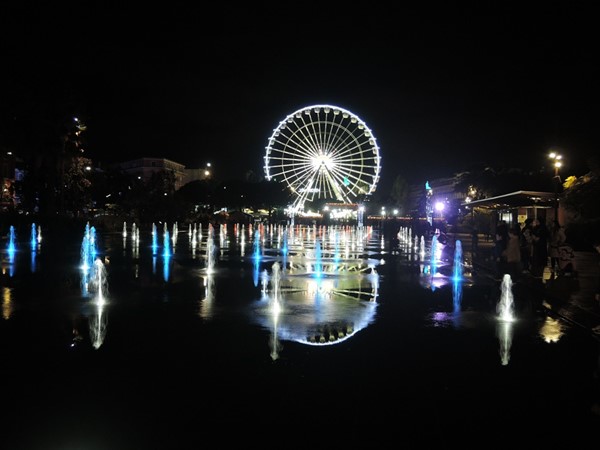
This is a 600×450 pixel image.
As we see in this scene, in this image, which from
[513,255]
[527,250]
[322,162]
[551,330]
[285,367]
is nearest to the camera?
[285,367]

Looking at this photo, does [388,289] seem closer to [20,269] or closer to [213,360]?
[213,360]

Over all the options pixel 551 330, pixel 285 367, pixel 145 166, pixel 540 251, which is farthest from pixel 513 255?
pixel 145 166

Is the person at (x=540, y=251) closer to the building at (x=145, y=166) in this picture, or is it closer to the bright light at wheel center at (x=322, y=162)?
the bright light at wheel center at (x=322, y=162)

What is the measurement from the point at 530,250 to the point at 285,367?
13571 millimetres

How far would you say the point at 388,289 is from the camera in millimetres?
14984

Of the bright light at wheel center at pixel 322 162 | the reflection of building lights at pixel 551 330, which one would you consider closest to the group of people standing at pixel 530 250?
the reflection of building lights at pixel 551 330

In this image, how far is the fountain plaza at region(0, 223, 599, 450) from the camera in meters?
5.23

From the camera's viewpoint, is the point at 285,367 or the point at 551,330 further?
the point at 551,330

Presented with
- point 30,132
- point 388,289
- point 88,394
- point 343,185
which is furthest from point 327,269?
point 343,185

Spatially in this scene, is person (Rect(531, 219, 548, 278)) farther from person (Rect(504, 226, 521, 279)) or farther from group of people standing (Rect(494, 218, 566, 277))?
person (Rect(504, 226, 521, 279))

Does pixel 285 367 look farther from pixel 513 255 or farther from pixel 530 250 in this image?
pixel 530 250

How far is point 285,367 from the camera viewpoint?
713 centimetres

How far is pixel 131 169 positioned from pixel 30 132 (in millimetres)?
121329

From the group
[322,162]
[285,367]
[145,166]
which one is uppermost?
[145,166]
